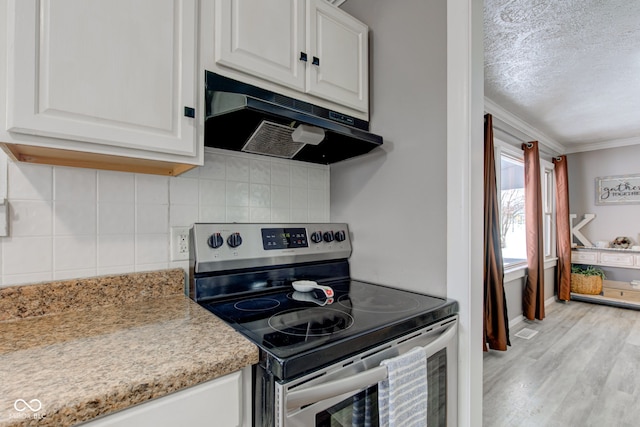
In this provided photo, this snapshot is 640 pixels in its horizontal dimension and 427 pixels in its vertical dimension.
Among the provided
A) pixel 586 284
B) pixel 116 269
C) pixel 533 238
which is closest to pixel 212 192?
pixel 116 269

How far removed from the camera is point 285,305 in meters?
1.09

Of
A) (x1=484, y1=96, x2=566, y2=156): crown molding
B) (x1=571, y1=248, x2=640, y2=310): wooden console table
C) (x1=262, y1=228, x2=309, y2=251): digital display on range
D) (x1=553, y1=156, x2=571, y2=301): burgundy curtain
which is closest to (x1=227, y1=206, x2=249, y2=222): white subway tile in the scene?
(x1=262, y1=228, x2=309, y2=251): digital display on range

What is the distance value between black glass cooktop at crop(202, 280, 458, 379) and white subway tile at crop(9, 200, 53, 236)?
0.57 m

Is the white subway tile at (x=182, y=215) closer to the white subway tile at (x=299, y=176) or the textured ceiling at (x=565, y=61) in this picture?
the white subway tile at (x=299, y=176)

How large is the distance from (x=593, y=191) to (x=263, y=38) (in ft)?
18.4

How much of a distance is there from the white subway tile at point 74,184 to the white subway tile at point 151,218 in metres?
0.15

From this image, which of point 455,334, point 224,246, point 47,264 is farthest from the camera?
point 224,246

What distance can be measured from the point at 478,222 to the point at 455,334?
0.41 metres

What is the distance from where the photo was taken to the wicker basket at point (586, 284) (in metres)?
4.36

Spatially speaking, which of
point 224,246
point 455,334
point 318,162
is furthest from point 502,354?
point 224,246

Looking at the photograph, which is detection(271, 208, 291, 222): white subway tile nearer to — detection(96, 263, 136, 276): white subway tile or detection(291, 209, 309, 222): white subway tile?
detection(291, 209, 309, 222): white subway tile

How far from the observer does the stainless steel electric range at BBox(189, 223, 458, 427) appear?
67cm

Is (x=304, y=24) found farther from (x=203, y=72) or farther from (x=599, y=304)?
(x=599, y=304)

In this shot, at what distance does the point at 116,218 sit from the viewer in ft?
3.51
